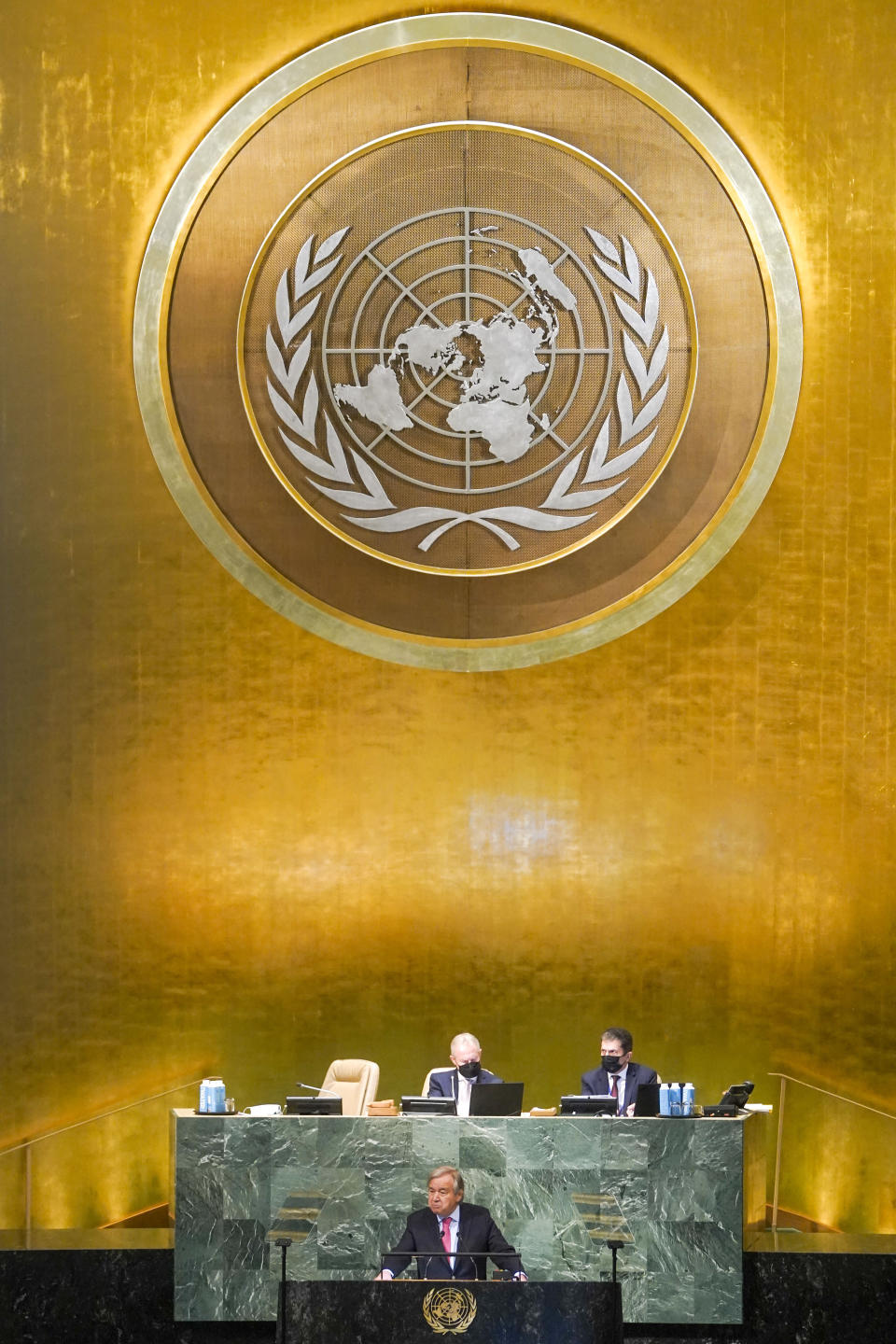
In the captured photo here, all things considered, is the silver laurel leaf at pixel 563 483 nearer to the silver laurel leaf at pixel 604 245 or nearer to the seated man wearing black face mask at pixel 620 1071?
the silver laurel leaf at pixel 604 245

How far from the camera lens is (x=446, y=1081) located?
6551 mm

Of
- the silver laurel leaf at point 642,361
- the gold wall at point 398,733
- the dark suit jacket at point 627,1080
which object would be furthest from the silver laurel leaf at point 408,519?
the dark suit jacket at point 627,1080

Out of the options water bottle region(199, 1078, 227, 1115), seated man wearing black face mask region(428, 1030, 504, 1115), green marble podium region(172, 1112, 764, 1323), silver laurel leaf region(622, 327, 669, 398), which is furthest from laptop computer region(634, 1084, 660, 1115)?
silver laurel leaf region(622, 327, 669, 398)

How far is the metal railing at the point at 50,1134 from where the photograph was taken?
22.5 feet

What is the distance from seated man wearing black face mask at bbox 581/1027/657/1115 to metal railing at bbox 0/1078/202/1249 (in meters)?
A: 1.92

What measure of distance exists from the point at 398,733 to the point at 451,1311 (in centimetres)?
281

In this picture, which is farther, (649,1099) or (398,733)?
(398,733)

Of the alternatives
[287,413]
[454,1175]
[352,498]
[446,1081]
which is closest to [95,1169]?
[446,1081]

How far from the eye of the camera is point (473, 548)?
7223 millimetres

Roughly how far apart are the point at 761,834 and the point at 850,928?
23.7 inches

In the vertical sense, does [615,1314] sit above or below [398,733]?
below

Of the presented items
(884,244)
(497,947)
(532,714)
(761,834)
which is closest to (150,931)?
(497,947)

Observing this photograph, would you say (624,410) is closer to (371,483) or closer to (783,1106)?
(371,483)

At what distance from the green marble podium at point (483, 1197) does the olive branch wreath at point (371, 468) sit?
9.11 ft
